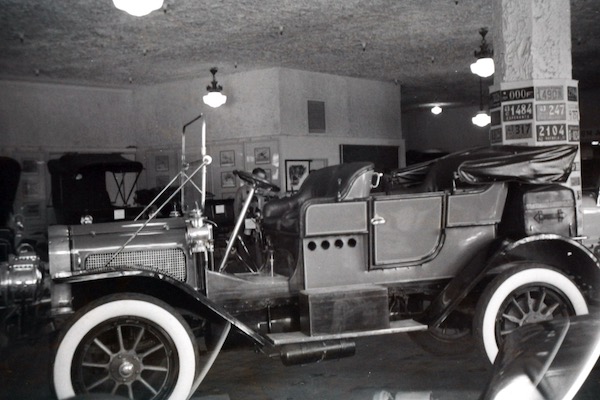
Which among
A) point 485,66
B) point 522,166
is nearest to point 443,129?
point 485,66

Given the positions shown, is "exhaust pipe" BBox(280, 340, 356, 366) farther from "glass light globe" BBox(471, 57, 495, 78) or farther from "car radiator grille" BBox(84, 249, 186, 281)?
"glass light globe" BBox(471, 57, 495, 78)

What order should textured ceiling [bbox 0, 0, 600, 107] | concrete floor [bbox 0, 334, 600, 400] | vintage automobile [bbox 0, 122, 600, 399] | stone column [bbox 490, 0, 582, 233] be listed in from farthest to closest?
textured ceiling [bbox 0, 0, 600, 107] → stone column [bbox 490, 0, 582, 233] → concrete floor [bbox 0, 334, 600, 400] → vintage automobile [bbox 0, 122, 600, 399]

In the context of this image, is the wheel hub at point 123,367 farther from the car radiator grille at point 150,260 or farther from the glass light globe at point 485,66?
the glass light globe at point 485,66

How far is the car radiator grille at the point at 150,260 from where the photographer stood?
426cm

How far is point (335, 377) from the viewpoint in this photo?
183 inches

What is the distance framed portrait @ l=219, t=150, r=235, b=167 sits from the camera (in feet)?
42.5

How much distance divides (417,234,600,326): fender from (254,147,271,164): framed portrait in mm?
8225

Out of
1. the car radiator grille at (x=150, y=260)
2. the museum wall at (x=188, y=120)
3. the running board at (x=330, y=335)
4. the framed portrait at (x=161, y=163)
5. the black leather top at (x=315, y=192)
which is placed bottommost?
the running board at (x=330, y=335)

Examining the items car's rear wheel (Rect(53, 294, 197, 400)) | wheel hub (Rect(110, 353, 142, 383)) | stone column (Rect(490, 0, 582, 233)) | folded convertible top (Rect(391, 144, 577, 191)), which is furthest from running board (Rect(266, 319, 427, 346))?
stone column (Rect(490, 0, 582, 233))

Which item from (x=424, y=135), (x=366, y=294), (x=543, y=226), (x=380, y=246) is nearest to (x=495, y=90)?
(x=543, y=226)

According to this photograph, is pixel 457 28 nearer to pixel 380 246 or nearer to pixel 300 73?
pixel 300 73

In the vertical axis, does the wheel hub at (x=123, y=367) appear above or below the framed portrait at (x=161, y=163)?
below

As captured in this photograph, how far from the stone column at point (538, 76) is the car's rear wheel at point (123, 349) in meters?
3.81

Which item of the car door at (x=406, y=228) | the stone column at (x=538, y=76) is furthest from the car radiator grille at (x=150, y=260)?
the stone column at (x=538, y=76)
